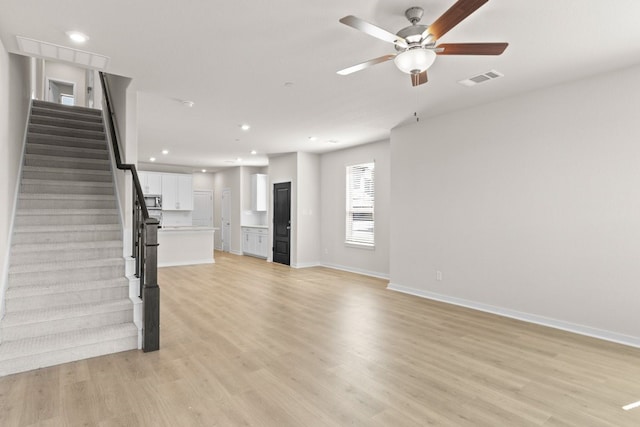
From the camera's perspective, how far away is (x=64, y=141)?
500cm

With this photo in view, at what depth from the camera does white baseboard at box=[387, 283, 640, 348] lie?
3.45 meters

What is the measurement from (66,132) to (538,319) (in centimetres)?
702

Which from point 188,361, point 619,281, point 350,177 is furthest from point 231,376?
point 350,177

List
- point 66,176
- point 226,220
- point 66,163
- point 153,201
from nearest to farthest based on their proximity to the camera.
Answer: point 66,176
point 66,163
point 153,201
point 226,220

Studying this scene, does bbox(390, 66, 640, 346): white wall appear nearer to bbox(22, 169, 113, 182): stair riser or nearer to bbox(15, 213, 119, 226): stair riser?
bbox(15, 213, 119, 226): stair riser

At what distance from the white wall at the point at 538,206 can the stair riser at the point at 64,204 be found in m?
4.42

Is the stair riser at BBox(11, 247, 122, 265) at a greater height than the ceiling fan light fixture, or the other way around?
the ceiling fan light fixture

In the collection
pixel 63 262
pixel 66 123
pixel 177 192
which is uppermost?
pixel 66 123

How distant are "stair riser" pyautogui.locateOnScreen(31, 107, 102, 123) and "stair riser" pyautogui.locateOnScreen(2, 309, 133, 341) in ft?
12.5

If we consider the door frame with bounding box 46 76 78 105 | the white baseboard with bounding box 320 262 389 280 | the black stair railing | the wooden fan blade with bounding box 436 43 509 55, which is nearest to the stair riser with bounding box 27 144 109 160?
the black stair railing

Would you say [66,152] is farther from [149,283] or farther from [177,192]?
[177,192]

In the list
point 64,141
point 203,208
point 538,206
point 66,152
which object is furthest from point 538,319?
point 203,208

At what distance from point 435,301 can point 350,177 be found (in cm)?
348

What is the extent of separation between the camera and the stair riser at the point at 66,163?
4.43 m
